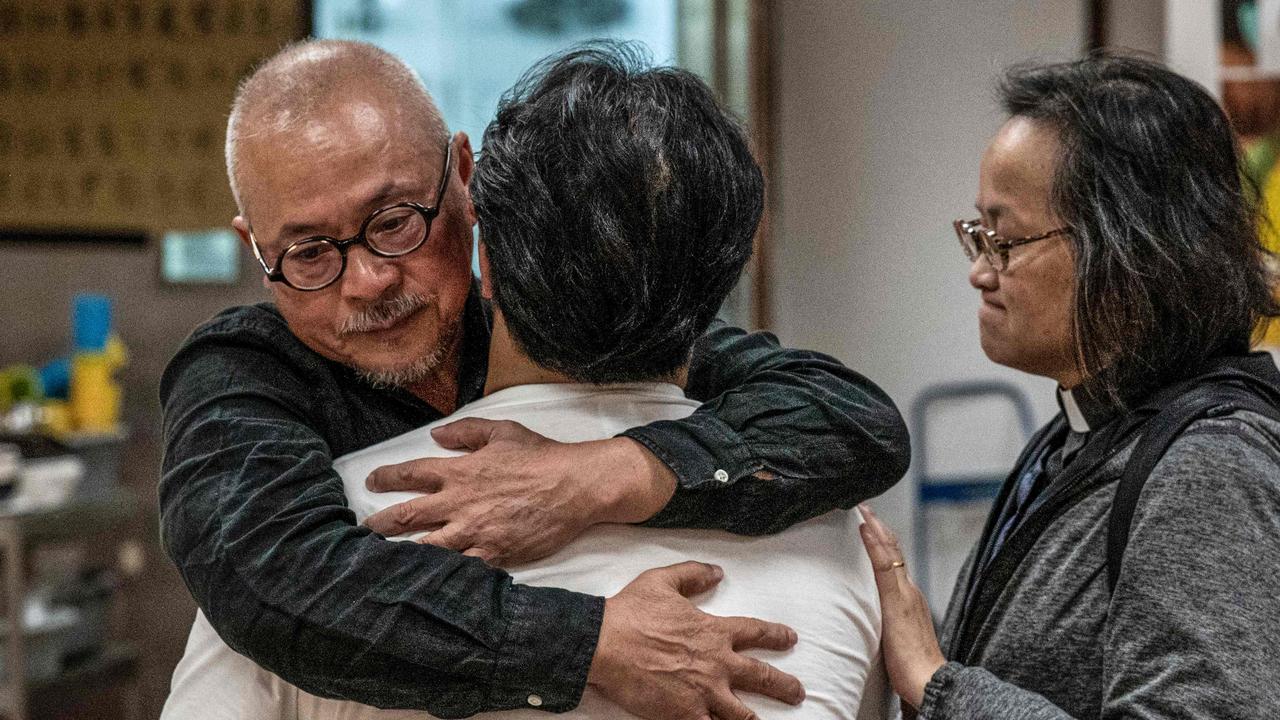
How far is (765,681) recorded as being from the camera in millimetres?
904

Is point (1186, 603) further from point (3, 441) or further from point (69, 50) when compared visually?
point (69, 50)

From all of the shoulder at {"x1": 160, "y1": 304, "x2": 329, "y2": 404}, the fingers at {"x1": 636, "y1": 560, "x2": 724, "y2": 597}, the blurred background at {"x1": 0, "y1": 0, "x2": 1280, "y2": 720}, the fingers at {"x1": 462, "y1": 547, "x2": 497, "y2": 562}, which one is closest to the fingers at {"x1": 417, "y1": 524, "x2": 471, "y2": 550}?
the fingers at {"x1": 462, "y1": 547, "x2": 497, "y2": 562}

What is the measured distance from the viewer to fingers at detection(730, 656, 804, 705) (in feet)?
2.94

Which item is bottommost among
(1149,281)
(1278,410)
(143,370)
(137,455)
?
(137,455)

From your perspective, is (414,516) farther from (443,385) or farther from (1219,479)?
(1219,479)

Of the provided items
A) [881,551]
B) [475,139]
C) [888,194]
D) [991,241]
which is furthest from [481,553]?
[475,139]

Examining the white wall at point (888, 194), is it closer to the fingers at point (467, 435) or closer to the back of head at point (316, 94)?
the back of head at point (316, 94)

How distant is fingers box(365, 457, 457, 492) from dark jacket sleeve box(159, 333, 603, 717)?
0.04 metres

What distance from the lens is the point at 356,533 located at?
875 millimetres

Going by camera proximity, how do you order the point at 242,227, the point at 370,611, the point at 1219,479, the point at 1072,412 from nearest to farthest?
the point at 370,611
the point at 1219,479
the point at 242,227
the point at 1072,412

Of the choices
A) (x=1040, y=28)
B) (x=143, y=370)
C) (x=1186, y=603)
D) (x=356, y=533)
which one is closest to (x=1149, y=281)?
(x=1186, y=603)

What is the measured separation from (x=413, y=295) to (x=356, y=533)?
12.5 inches

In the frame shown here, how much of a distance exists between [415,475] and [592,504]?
136mm

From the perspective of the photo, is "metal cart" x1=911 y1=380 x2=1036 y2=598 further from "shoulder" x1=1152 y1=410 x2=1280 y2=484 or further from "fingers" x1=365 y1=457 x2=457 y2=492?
"fingers" x1=365 y1=457 x2=457 y2=492
